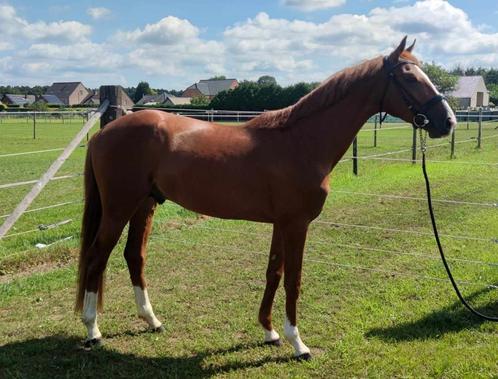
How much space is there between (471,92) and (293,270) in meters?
68.8

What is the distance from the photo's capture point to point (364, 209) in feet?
26.9

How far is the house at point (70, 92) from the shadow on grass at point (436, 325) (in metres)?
111

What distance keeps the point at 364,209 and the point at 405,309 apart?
407 centimetres

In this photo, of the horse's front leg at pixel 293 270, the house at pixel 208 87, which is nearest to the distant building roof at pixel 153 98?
the house at pixel 208 87

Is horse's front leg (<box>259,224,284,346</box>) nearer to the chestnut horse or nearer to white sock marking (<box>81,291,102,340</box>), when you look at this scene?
the chestnut horse

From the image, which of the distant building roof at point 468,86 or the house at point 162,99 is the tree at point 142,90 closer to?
the house at point 162,99

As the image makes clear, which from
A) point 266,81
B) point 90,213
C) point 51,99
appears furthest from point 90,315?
point 51,99

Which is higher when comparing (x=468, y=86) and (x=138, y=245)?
(x=468, y=86)

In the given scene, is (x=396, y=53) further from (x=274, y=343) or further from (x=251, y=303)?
(x=251, y=303)

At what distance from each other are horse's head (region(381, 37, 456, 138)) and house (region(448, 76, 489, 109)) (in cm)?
6590

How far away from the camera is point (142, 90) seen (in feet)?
346

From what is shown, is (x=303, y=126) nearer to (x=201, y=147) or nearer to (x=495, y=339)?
(x=201, y=147)

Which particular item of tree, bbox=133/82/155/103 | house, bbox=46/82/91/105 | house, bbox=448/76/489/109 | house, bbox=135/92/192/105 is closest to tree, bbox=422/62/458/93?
house, bbox=448/76/489/109

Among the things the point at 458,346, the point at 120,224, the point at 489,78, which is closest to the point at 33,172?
the point at 120,224
